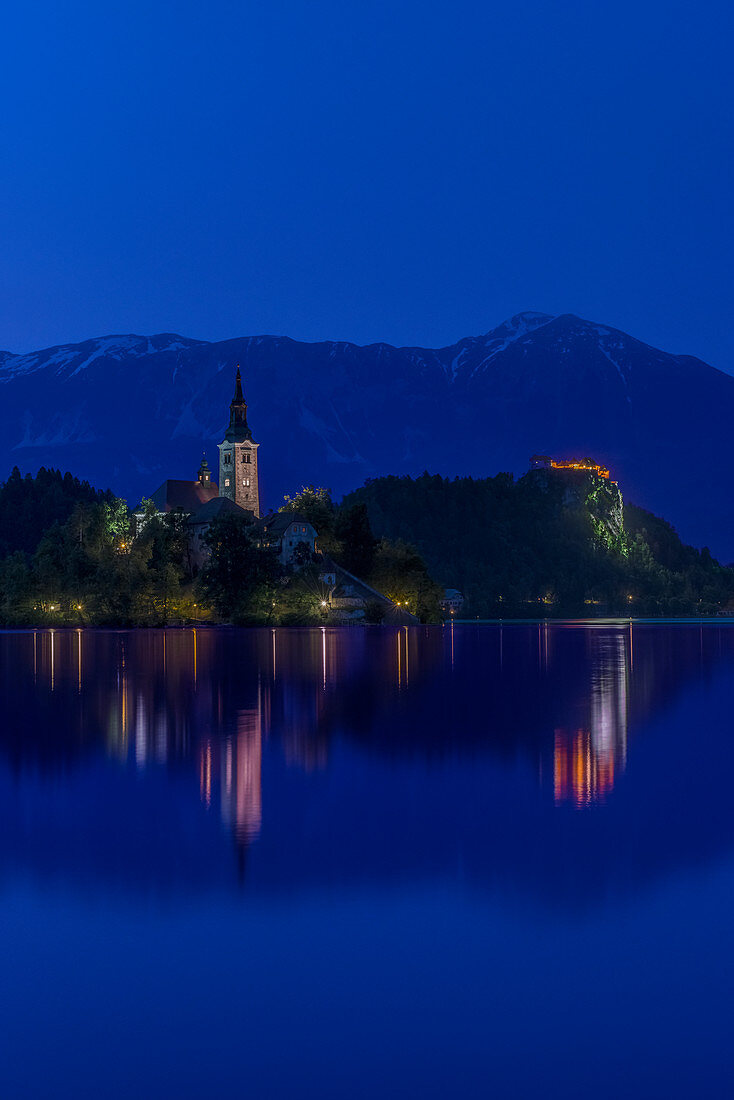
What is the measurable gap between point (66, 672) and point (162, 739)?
3437 cm

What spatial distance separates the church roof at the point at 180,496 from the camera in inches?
7470

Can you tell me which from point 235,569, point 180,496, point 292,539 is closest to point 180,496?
point 180,496

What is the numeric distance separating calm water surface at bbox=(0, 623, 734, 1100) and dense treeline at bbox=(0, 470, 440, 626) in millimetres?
109668

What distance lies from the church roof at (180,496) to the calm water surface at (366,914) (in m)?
159

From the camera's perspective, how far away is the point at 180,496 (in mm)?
193375

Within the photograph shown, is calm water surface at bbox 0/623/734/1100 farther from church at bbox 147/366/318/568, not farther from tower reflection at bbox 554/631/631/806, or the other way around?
church at bbox 147/366/318/568

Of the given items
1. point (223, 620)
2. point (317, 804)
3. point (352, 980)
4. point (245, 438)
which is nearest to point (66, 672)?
point (317, 804)

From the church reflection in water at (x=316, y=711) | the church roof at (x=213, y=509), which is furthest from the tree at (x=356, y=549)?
the church reflection in water at (x=316, y=711)

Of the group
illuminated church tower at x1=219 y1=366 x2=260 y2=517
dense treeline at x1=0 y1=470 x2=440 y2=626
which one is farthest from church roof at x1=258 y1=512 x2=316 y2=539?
illuminated church tower at x1=219 y1=366 x2=260 y2=517

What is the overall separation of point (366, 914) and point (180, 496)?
601 feet

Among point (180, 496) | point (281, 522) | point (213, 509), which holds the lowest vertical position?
point (281, 522)

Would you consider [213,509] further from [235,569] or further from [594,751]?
[594,751]

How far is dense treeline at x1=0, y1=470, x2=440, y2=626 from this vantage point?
465 ft

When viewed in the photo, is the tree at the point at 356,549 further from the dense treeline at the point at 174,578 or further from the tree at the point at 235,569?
the tree at the point at 235,569
